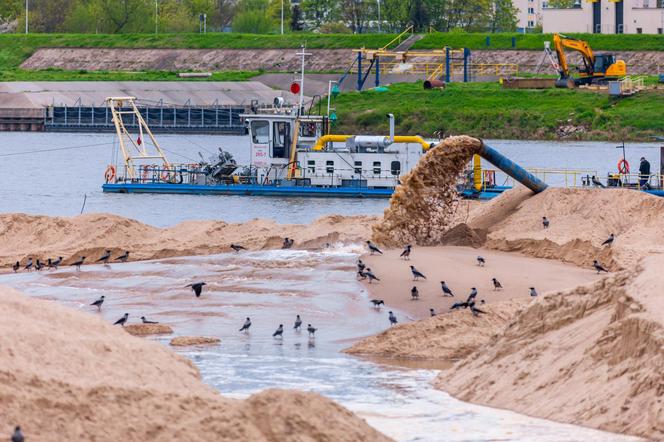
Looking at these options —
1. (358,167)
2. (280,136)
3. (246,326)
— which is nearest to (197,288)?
(246,326)

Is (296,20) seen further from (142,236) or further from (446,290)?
(446,290)

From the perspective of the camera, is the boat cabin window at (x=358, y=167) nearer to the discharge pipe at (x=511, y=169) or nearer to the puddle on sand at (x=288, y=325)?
the discharge pipe at (x=511, y=169)

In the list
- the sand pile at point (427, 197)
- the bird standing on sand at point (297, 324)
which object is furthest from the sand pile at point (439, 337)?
the sand pile at point (427, 197)

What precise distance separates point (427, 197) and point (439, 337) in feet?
35.2

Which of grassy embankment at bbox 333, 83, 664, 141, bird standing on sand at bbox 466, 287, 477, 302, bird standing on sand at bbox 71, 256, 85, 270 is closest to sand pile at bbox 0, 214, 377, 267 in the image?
bird standing on sand at bbox 71, 256, 85, 270

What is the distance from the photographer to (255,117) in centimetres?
5384

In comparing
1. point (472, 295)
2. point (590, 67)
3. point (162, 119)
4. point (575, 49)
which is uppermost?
point (575, 49)

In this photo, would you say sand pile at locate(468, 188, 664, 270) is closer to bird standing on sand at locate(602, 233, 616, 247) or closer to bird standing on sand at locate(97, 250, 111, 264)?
bird standing on sand at locate(602, 233, 616, 247)

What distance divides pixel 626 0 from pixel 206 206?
78.8 metres

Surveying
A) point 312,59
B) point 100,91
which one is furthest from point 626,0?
point 100,91

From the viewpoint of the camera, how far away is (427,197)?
110ft

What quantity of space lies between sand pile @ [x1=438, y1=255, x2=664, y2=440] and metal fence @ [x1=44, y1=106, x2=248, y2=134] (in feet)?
272

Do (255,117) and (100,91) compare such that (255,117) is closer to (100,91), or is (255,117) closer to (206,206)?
(206,206)

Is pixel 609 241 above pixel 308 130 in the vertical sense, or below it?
below
